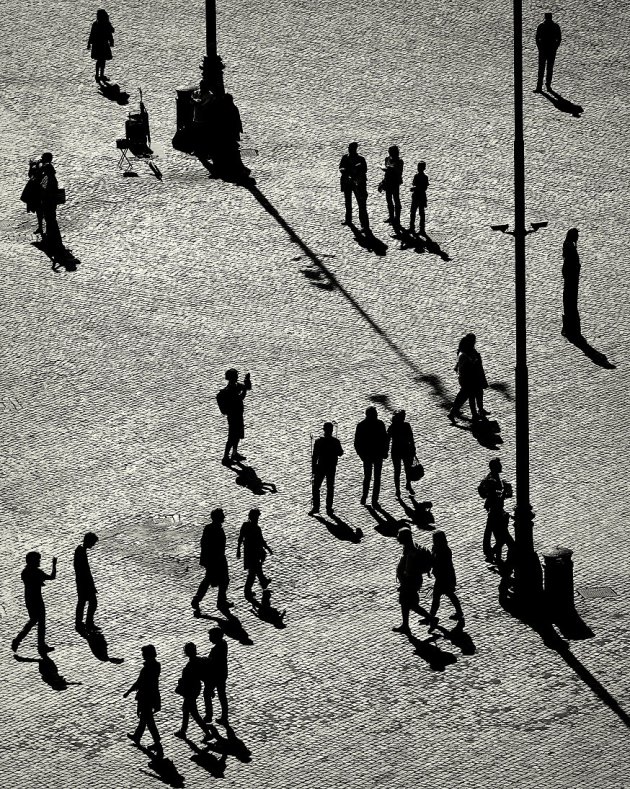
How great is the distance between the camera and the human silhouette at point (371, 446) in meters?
27.6

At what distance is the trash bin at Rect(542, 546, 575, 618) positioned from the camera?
2497 centimetres

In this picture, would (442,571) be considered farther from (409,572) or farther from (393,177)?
(393,177)

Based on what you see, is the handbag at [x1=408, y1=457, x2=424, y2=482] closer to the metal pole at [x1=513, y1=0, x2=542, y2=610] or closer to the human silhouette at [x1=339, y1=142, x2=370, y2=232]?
the metal pole at [x1=513, y1=0, x2=542, y2=610]

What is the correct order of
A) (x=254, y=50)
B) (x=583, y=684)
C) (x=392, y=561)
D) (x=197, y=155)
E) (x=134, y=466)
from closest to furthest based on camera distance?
(x=583, y=684) < (x=392, y=561) < (x=134, y=466) < (x=197, y=155) < (x=254, y=50)

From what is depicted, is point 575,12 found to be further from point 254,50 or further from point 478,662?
point 478,662

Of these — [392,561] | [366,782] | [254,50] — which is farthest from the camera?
[254,50]

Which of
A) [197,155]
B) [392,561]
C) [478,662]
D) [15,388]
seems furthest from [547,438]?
[197,155]

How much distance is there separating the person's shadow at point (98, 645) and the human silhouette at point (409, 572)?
343cm

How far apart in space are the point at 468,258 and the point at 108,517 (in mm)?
9881

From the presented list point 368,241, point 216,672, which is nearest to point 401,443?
point 216,672

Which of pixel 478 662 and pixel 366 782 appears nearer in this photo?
pixel 366 782

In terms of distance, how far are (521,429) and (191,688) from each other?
592 centimetres

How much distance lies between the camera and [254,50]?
41.5 m

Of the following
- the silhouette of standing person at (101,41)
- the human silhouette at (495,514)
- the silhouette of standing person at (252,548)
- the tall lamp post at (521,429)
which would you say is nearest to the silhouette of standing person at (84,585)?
the silhouette of standing person at (252,548)
